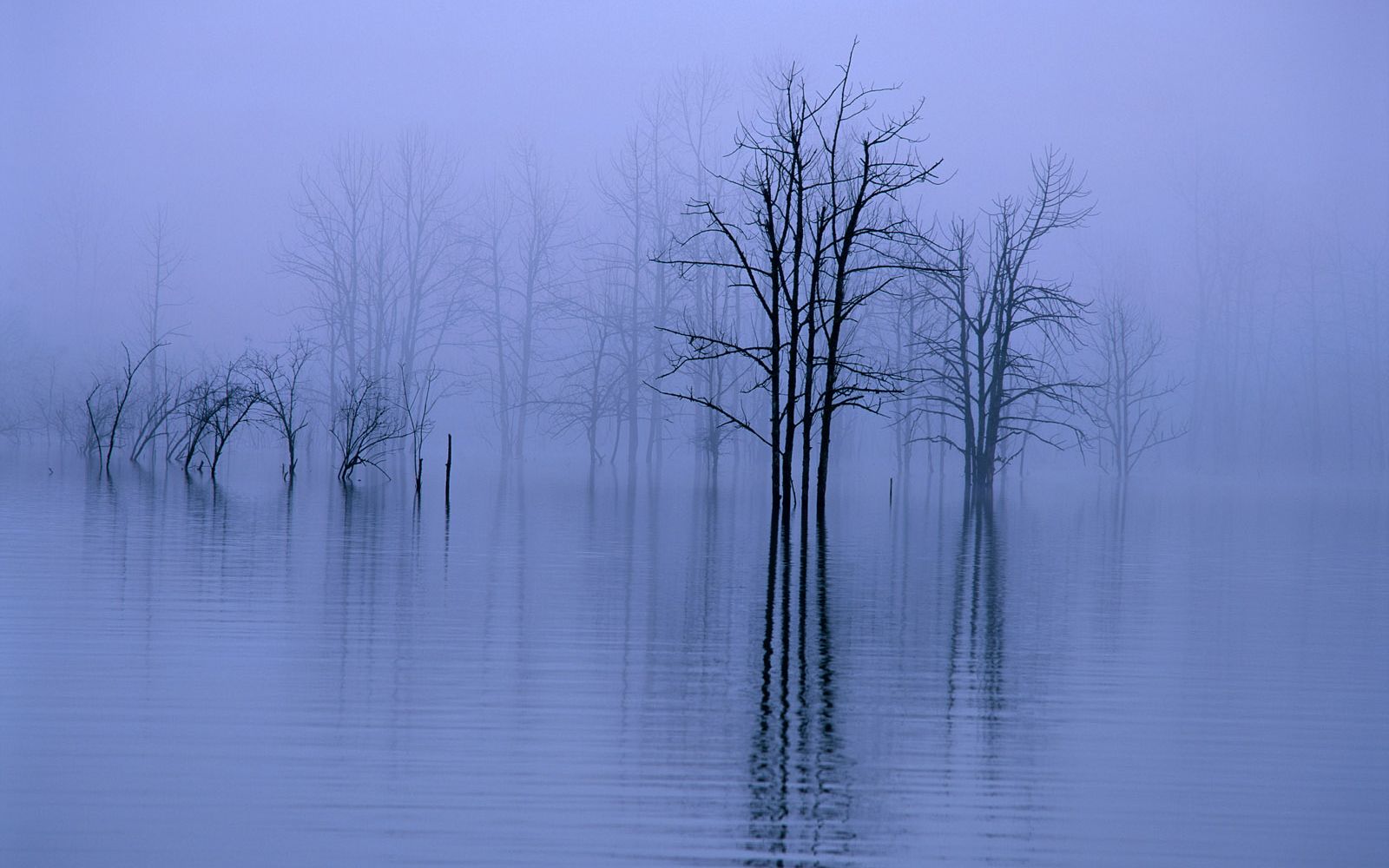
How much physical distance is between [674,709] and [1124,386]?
55.0 metres

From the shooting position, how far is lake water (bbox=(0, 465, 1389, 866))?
4785 mm

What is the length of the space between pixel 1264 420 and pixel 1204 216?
41.1 ft

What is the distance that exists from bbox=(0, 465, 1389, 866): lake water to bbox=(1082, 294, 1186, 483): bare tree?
30.8m

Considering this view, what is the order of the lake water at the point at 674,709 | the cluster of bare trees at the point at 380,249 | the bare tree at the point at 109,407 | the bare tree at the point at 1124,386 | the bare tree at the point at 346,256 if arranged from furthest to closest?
the cluster of bare trees at the point at 380,249, the bare tree at the point at 346,256, the bare tree at the point at 1124,386, the bare tree at the point at 109,407, the lake water at the point at 674,709

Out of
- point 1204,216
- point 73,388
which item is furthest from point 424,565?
point 1204,216

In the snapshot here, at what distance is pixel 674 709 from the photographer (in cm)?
684

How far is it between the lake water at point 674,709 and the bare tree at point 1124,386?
30.8 m

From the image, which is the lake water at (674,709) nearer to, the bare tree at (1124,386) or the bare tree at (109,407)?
the bare tree at (109,407)

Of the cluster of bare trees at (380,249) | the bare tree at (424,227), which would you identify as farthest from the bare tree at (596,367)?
the bare tree at (424,227)

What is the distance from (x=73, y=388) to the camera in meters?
61.3

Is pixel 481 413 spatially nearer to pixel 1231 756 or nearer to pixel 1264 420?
pixel 1264 420

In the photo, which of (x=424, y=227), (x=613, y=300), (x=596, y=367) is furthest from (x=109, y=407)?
(x=613, y=300)

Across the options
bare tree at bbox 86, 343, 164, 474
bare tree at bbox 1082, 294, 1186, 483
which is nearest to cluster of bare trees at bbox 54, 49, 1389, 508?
bare tree at bbox 1082, 294, 1186, 483

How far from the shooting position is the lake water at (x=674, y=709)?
4.79 m
